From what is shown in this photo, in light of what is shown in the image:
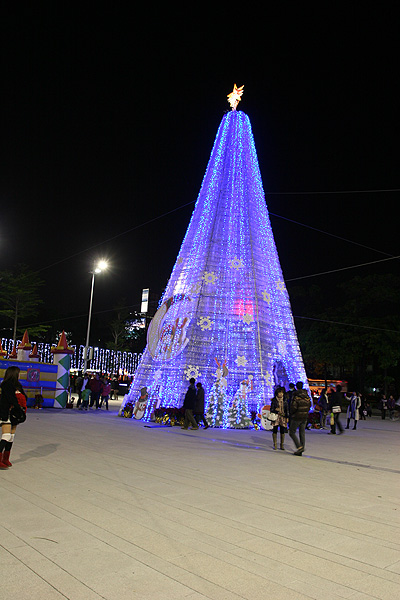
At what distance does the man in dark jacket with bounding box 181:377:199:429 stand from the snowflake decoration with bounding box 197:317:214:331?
2280 mm

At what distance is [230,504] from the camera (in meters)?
5.71

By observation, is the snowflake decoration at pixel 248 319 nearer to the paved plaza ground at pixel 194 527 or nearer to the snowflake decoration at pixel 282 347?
the snowflake decoration at pixel 282 347

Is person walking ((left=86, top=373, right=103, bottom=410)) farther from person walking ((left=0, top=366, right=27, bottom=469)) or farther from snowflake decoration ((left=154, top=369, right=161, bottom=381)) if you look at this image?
person walking ((left=0, top=366, right=27, bottom=469))

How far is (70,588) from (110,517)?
67.6 inches

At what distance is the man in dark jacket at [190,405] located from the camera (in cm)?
1443

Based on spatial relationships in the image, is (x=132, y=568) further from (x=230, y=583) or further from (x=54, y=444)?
(x=54, y=444)

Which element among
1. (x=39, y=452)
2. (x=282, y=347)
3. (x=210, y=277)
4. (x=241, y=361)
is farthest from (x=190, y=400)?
(x=39, y=452)

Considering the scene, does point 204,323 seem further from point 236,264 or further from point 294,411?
point 294,411

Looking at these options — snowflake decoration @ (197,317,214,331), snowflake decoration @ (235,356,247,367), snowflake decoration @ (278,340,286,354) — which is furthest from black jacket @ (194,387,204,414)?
snowflake decoration @ (278,340,286,354)

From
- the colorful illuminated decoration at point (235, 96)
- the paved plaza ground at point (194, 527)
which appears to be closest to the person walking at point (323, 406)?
the paved plaza ground at point (194, 527)

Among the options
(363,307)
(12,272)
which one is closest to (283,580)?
(363,307)

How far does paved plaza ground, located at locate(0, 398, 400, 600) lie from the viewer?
339cm

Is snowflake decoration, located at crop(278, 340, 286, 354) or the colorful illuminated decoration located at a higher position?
the colorful illuminated decoration

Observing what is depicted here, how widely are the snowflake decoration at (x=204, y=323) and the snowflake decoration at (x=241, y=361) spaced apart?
57.9 inches
